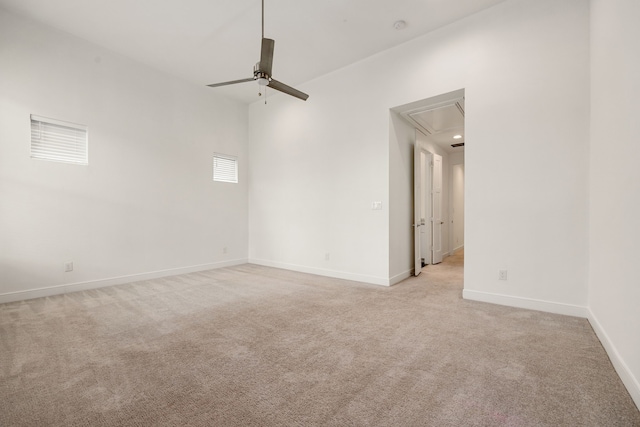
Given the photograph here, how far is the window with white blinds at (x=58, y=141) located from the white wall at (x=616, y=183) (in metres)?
5.91

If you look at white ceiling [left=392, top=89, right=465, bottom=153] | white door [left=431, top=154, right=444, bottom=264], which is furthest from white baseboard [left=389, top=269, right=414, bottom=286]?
white ceiling [left=392, top=89, right=465, bottom=153]

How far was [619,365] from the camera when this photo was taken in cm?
185

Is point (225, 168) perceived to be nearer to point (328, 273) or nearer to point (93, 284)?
point (93, 284)

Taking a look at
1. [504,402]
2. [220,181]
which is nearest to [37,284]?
[220,181]

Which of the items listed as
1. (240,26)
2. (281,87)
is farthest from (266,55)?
(240,26)

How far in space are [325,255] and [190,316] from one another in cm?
251

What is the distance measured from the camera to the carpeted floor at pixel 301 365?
151cm

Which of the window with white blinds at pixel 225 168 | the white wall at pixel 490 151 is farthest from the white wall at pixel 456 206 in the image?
the window with white blinds at pixel 225 168

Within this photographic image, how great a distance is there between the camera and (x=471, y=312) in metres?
3.08

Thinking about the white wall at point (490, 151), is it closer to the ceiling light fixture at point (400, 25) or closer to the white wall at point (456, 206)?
the ceiling light fixture at point (400, 25)

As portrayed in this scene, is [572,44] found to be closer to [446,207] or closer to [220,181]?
[446,207]

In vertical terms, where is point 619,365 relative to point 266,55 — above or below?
below

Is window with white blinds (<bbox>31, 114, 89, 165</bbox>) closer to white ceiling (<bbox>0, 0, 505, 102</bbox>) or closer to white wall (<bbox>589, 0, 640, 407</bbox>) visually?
white ceiling (<bbox>0, 0, 505, 102</bbox>)

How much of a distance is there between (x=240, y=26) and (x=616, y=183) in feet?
14.0
